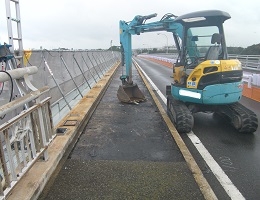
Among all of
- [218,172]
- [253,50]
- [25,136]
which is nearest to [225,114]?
[218,172]

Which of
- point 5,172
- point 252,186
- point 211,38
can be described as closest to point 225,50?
point 211,38

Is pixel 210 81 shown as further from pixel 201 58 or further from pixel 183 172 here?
pixel 183 172

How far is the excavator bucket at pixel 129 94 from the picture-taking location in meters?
8.36

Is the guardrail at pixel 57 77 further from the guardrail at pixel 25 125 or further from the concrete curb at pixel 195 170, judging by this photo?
the concrete curb at pixel 195 170

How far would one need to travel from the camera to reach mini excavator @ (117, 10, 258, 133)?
5605mm

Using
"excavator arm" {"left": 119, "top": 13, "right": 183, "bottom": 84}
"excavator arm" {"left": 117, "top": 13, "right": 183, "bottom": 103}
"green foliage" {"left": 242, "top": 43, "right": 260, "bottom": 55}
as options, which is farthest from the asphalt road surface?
"green foliage" {"left": 242, "top": 43, "right": 260, "bottom": 55}

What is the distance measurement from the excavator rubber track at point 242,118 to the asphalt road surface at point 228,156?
0.18m

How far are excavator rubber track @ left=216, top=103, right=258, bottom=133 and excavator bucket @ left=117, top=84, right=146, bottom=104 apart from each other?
3.33 metres

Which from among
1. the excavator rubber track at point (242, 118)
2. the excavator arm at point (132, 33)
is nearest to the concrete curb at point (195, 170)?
the excavator rubber track at point (242, 118)

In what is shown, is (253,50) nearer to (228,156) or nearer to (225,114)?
(225,114)

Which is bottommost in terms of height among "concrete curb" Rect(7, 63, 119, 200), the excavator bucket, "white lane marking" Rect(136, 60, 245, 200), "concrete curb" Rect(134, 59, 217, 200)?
"white lane marking" Rect(136, 60, 245, 200)

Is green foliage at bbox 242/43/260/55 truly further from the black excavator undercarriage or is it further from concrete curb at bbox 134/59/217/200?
concrete curb at bbox 134/59/217/200

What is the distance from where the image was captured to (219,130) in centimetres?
588

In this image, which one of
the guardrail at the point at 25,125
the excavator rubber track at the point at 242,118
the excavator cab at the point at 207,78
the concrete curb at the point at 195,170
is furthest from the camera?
the excavator cab at the point at 207,78
